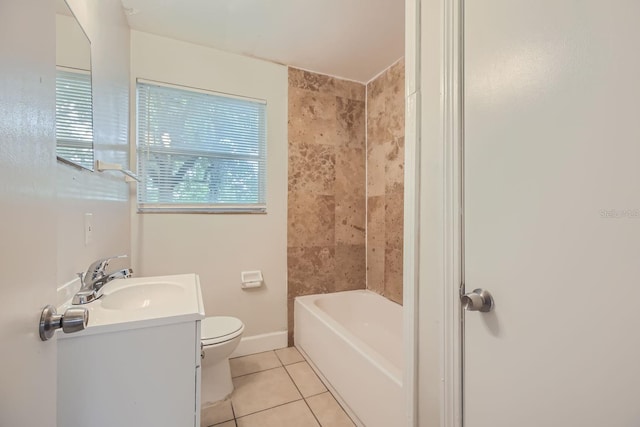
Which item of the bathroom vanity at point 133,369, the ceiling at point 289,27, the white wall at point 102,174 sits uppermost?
the ceiling at point 289,27

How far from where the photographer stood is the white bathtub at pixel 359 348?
134cm

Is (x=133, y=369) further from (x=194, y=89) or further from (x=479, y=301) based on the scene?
(x=194, y=89)

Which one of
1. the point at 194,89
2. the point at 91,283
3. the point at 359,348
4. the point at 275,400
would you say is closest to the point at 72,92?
the point at 91,283

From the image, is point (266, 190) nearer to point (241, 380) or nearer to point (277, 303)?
point (277, 303)

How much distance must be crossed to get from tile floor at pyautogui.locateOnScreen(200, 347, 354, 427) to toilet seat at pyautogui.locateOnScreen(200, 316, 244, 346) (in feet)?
1.40

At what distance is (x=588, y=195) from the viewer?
22.2 inches

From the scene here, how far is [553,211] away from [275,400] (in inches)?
72.5

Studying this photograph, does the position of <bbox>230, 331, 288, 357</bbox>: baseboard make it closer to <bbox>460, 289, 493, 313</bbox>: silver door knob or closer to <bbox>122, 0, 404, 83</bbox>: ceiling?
<bbox>460, 289, 493, 313</bbox>: silver door knob

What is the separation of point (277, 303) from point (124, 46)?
7.29ft

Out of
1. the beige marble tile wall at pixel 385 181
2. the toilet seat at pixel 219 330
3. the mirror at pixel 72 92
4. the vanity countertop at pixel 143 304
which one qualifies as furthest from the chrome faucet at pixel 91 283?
the beige marble tile wall at pixel 385 181

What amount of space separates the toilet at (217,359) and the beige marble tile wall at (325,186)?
0.75 m

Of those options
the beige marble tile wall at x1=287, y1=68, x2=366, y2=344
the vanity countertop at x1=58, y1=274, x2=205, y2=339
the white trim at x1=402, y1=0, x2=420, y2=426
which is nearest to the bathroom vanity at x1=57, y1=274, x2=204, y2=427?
the vanity countertop at x1=58, y1=274, x2=205, y2=339

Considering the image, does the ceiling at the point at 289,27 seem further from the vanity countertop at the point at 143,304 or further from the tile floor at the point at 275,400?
the tile floor at the point at 275,400

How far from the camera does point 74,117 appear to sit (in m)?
1.18
